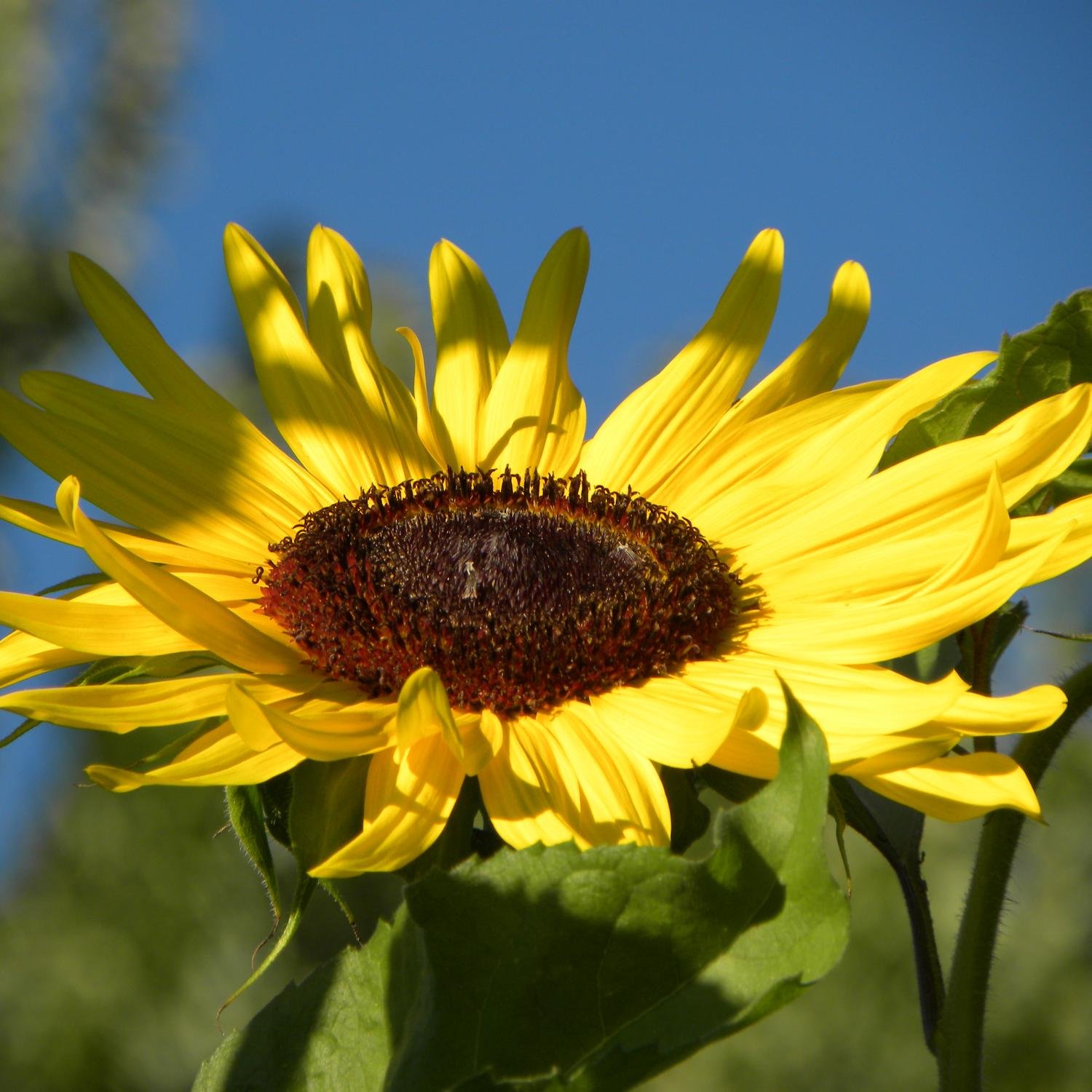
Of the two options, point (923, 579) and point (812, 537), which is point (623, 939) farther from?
point (812, 537)

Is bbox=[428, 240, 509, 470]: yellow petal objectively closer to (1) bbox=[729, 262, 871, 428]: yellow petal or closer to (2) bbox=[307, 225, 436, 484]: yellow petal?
(2) bbox=[307, 225, 436, 484]: yellow petal

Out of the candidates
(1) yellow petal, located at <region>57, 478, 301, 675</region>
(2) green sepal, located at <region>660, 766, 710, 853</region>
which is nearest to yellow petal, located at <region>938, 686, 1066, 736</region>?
(2) green sepal, located at <region>660, 766, 710, 853</region>

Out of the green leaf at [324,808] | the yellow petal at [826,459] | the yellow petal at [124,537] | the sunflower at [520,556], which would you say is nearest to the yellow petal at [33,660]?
the sunflower at [520,556]

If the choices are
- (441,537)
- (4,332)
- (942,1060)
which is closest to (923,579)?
(942,1060)

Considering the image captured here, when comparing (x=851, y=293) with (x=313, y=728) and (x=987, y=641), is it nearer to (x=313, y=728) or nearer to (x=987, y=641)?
(x=987, y=641)

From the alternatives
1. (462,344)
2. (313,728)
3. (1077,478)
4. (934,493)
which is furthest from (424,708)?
(462,344)

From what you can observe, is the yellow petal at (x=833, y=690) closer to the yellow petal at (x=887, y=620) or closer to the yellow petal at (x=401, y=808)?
the yellow petal at (x=887, y=620)
